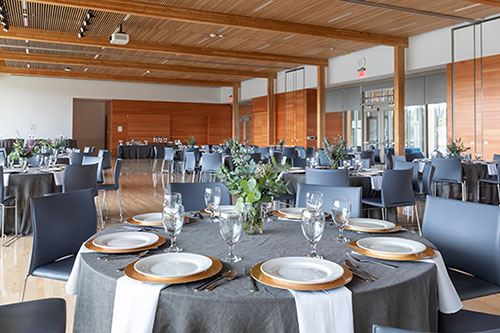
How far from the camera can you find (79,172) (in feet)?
16.4

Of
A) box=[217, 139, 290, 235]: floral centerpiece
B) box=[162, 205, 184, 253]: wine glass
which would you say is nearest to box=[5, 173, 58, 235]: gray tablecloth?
box=[217, 139, 290, 235]: floral centerpiece

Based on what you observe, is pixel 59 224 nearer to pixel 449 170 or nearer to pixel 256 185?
pixel 256 185

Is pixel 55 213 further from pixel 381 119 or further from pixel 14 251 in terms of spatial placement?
pixel 381 119

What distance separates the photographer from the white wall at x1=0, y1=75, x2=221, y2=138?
18.0 meters

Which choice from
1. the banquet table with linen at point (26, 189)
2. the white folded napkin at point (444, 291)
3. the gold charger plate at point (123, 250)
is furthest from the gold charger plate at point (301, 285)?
the banquet table with linen at point (26, 189)

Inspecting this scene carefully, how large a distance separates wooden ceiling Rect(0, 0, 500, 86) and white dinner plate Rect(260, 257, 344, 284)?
24.4 feet

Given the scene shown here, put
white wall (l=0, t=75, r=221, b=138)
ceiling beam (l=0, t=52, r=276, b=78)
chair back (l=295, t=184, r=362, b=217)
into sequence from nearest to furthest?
chair back (l=295, t=184, r=362, b=217), ceiling beam (l=0, t=52, r=276, b=78), white wall (l=0, t=75, r=221, b=138)

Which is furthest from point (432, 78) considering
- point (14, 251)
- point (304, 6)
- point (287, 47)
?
point (14, 251)

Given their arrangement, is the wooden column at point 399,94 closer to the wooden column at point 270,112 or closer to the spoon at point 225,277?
the wooden column at point 270,112

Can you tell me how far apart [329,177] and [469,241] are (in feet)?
7.81

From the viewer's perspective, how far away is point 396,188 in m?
4.69

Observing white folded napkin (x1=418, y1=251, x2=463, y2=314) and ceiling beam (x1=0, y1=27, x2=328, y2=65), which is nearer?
white folded napkin (x1=418, y1=251, x2=463, y2=314)

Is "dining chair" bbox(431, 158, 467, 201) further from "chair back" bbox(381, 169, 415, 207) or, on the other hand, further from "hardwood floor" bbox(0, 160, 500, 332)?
"chair back" bbox(381, 169, 415, 207)

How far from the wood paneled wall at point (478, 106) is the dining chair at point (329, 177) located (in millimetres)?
6890
